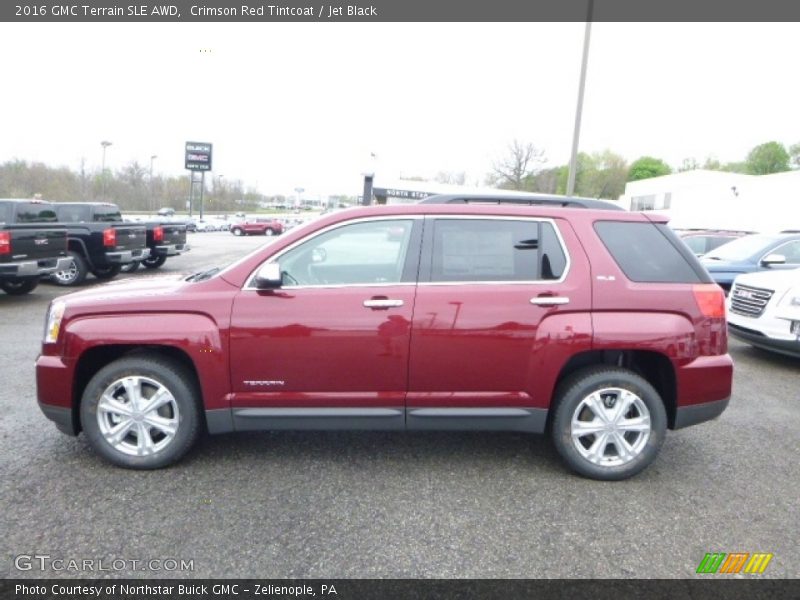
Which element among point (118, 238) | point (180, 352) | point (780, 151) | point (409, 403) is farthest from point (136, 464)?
point (780, 151)

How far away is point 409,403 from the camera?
11.1 ft

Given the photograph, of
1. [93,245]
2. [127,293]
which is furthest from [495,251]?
[93,245]

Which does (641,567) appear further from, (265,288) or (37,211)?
(37,211)

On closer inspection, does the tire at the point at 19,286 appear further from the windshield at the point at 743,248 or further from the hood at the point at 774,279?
the windshield at the point at 743,248

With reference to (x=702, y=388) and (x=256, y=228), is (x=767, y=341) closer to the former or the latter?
(x=702, y=388)

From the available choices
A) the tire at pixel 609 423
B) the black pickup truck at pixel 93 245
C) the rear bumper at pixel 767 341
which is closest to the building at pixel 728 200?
the rear bumper at pixel 767 341

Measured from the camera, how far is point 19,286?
405 inches

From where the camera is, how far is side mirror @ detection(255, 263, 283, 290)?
3.22m

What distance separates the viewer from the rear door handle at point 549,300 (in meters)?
3.31

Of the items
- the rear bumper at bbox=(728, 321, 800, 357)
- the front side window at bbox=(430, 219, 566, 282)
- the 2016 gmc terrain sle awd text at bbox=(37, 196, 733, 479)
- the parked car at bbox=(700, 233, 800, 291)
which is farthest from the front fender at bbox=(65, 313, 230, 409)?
the parked car at bbox=(700, 233, 800, 291)

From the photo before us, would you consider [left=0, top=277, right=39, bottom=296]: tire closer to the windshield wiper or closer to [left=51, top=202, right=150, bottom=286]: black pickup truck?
[left=51, top=202, right=150, bottom=286]: black pickup truck

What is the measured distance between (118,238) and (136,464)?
983 cm

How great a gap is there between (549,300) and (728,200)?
153 feet

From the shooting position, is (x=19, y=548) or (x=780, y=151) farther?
(x=780, y=151)
